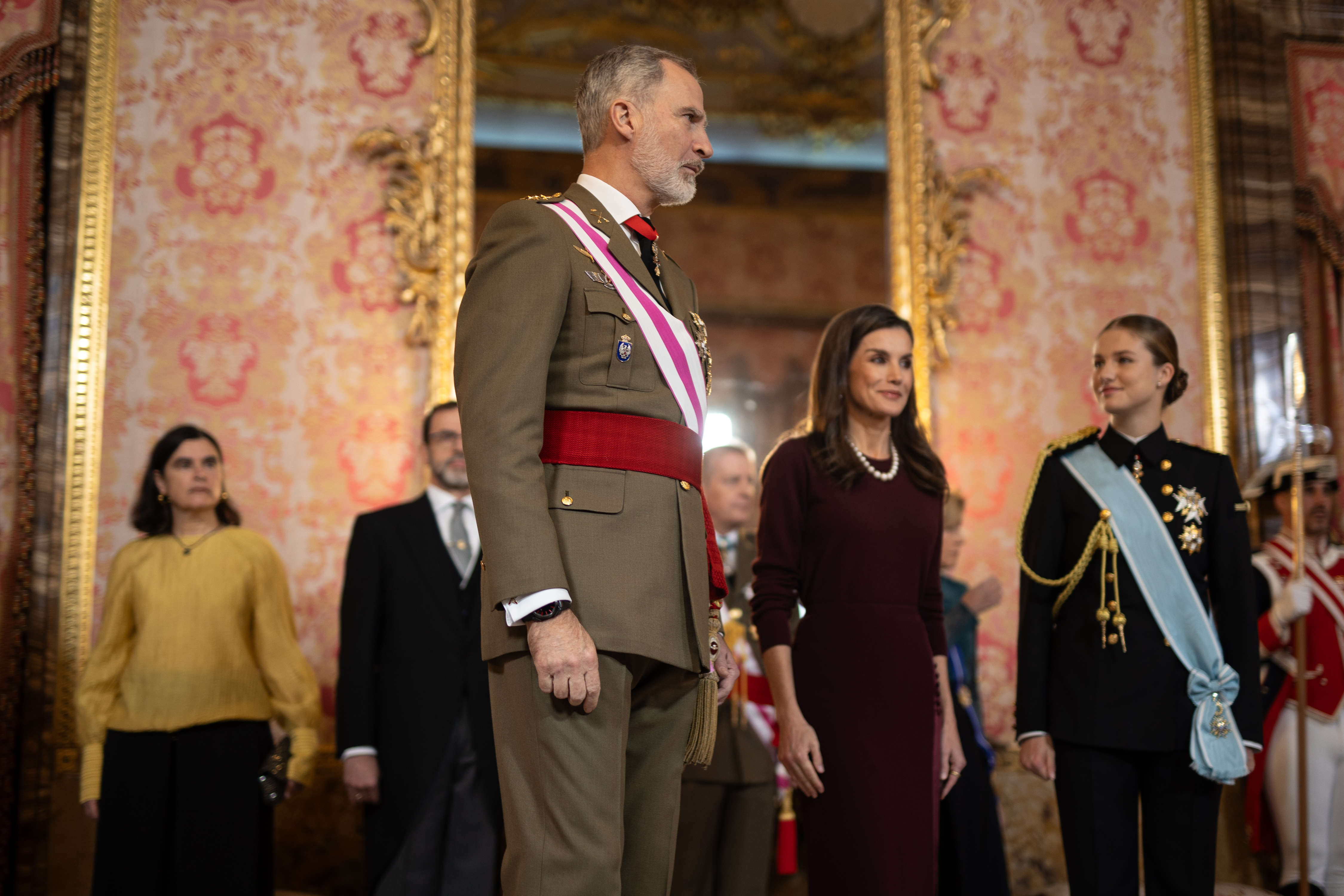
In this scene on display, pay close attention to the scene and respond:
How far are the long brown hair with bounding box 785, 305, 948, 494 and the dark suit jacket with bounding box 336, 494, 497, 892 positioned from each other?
0.94m

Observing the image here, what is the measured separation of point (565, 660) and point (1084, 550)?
4.85ft

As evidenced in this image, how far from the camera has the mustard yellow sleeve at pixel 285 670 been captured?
3.02m

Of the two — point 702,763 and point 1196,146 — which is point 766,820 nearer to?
point 702,763

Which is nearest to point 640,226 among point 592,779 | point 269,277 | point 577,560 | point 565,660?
point 577,560

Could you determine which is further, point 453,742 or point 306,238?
point 306,238

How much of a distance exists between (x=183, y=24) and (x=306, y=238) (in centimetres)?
88

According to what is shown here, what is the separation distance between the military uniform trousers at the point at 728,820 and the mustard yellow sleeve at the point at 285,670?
101cm

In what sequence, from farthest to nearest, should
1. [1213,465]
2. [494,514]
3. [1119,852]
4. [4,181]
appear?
1. [4,181]
2. [1213,465]
3. [1119,852]
4. [494,514]

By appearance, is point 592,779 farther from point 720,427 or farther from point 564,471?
point 720,427

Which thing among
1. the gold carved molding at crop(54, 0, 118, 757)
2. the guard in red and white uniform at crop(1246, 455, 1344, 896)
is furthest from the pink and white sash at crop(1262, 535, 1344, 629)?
the gold carved molding at crop(54, 0, 118, 757)

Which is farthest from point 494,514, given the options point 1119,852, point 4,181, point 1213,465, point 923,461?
point 4,181

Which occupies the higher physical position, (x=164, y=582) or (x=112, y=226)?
(x=112, y=226)

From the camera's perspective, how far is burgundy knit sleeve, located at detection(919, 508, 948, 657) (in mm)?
2480

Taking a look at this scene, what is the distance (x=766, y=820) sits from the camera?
3.08 meters
